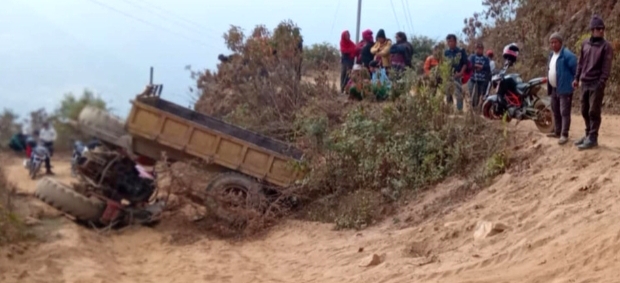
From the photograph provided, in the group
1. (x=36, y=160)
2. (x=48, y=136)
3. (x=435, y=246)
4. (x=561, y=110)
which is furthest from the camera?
(x=36, y=160)

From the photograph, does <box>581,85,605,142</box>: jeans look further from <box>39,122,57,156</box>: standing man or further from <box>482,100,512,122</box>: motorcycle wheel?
<box>39,122,57,156</box>: standing man

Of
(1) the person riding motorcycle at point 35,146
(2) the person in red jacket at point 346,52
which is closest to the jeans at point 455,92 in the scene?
(2) the person in red jacket at point 346,52

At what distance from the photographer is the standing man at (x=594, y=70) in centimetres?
886

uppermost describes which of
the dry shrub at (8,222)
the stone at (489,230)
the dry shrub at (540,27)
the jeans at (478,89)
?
the dry shrub at (540,27)

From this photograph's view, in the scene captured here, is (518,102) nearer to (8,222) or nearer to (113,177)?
(113,177)

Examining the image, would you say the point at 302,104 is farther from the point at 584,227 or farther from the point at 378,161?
the point at 584,227

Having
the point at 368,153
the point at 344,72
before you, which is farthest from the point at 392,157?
the point at 344,72

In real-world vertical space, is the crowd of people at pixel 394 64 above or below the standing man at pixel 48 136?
above

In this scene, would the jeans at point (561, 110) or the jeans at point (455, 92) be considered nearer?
the jeans at point (561, 110)

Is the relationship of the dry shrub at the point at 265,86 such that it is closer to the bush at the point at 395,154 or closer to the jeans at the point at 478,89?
the bush at the point at 395,154

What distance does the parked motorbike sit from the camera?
35.5ft

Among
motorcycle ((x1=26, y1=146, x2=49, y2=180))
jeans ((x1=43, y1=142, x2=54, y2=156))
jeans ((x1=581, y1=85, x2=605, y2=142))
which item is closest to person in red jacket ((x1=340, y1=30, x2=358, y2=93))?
motorcycle ((x1=26, y1=146, x2=49, y2=180))

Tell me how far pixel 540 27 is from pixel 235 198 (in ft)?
28.6

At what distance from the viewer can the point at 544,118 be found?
1080cm
